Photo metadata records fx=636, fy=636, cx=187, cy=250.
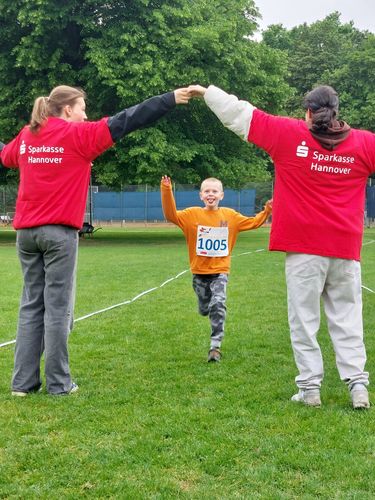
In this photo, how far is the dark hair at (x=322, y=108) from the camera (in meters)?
4.38

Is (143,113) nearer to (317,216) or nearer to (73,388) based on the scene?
(317,216)

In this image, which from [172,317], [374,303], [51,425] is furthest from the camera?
[374,303]

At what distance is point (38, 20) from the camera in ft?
72.2

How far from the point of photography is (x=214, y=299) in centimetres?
615

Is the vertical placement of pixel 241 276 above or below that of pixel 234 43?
below

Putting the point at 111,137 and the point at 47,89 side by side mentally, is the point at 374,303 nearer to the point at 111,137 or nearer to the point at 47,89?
the point at 111,137

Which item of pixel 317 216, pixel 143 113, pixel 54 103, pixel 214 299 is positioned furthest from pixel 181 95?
pixel 214 299

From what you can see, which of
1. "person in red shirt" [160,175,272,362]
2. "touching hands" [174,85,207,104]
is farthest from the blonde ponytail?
"person in red shirt" [160,175,272,362]

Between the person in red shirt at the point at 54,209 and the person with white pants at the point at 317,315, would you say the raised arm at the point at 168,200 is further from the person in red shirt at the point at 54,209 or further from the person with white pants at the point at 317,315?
the person with white pants at the point at 317,315

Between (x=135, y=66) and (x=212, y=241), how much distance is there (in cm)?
1707

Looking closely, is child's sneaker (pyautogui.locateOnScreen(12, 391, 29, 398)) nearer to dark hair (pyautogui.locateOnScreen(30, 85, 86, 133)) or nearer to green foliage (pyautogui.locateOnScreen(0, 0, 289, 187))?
dark hair (pyautogui.locateOnScreen(30, 85, 86, 133))

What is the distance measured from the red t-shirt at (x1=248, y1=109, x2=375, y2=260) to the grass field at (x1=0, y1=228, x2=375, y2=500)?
117 cm

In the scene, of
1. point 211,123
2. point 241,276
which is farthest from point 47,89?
point 241,276

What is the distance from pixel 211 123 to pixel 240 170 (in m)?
2.36
